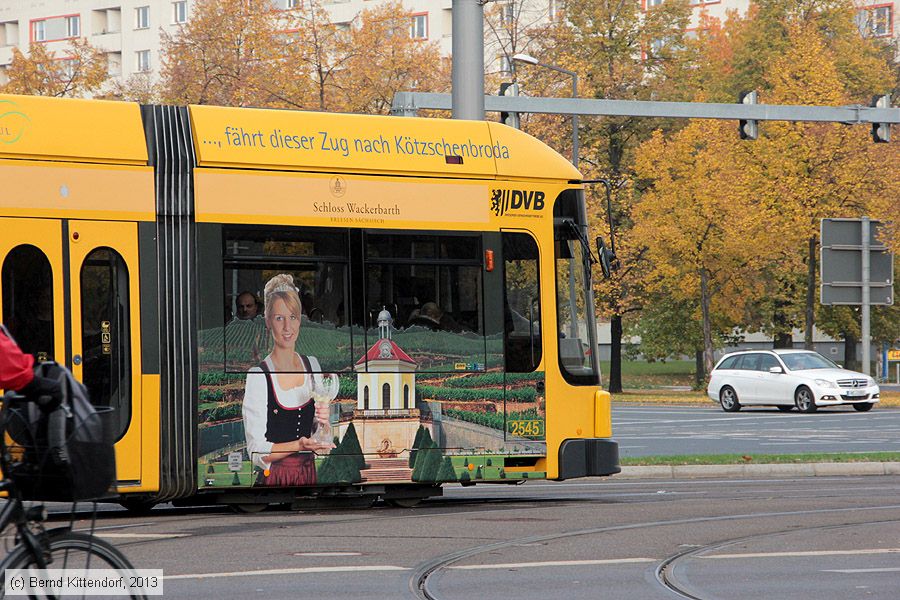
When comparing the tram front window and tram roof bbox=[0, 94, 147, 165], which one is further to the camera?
the tram front window

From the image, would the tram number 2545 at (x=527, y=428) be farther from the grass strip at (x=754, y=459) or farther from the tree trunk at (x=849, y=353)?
the tree trunk at (x=849, y=353)

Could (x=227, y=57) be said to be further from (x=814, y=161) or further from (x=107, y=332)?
(x=107, y=332)

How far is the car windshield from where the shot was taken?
111ft

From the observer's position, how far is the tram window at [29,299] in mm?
11695

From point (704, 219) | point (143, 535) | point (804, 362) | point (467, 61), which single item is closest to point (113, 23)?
point (704, 219)

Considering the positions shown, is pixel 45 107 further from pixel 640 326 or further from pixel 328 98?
pixel 640 326

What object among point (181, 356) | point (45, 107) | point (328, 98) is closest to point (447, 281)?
point (181, 356)

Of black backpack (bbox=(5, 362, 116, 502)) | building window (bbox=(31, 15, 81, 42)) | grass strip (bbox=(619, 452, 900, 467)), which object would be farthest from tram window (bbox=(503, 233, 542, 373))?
building window (bbox=(31, 15, 81, 42))

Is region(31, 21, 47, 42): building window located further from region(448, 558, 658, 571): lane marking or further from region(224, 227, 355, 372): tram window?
region(448, 558, 658, 571): lane marking

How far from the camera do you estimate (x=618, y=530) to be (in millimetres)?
11648

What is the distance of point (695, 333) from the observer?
57.3 metres

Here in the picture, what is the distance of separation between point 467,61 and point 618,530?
26.4 ft

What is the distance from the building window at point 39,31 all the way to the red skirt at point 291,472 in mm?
88498

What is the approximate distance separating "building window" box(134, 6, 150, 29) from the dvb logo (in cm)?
8370
